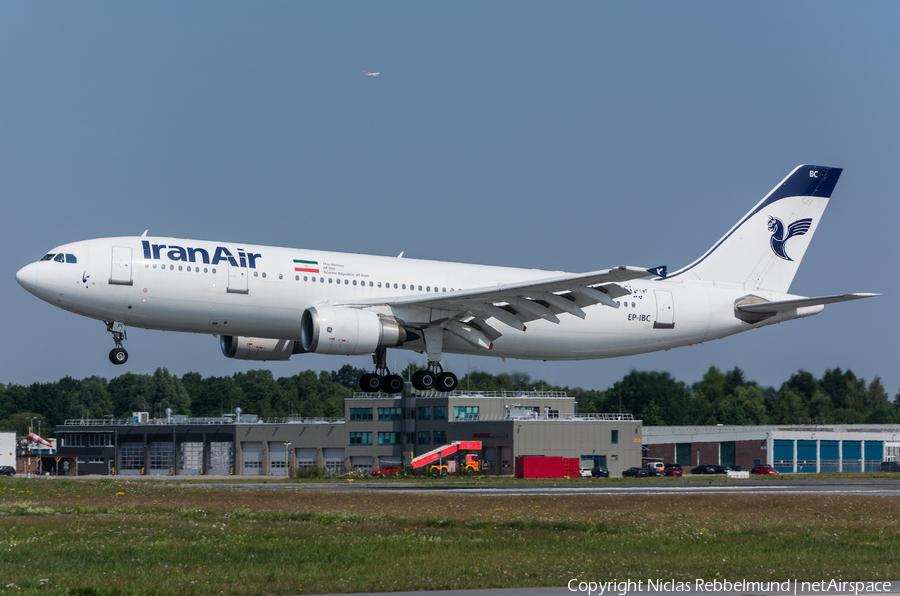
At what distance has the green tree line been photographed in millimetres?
102125

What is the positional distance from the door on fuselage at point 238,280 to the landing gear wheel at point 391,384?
8.48 m

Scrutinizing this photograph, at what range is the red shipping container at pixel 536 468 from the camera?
264 feet

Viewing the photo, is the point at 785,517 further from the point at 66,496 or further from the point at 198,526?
the point at 66,496

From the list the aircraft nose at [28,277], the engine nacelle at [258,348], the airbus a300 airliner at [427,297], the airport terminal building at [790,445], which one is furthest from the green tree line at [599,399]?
the aircraft nose at [28,277]

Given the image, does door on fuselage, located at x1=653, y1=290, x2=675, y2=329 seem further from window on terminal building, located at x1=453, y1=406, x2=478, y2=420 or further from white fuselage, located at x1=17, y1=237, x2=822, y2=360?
window on terminal building, located at x1=453, y1=406, x2=478, y2=420

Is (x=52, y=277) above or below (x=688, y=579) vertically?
above

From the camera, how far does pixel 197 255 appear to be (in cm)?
3750

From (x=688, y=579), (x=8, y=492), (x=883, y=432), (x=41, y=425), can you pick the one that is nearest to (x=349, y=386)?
(x=41, y=425)

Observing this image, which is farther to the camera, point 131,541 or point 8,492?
point 8,492

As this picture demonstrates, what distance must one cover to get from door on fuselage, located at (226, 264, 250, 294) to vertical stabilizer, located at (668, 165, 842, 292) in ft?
67.3

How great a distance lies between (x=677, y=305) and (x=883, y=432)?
80.5 meters

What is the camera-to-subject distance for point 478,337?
4209cm

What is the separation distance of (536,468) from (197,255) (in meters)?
48.8

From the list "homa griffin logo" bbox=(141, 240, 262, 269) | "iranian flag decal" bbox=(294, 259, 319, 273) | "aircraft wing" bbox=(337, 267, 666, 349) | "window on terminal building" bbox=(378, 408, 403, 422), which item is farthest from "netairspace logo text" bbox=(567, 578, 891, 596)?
"window on terminal building" bbox=(378, 408, 403, 422)
